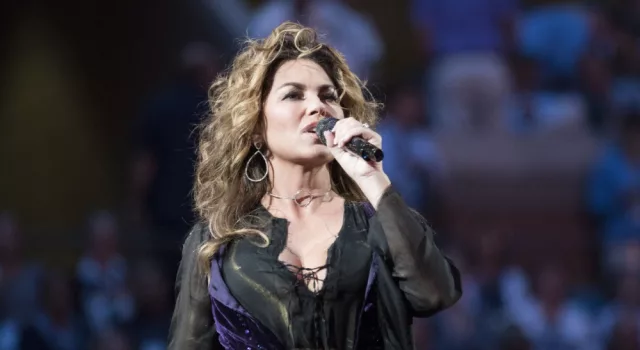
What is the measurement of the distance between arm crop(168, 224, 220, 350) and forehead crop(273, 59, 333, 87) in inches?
12.9

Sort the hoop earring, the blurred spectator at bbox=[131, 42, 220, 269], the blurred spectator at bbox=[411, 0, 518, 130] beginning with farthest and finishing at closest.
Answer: the blurred spectator at bbox=[411, 0, 518, 130]
the blurred spectator at bbox=[131, 42, 220, 269]
the hoop earring

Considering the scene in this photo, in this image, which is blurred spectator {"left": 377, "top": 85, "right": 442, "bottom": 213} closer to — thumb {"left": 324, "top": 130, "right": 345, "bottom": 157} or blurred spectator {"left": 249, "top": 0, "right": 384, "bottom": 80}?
blurred spectator {"left": 249, "top": 0, "right": 384, "bottom": 80}

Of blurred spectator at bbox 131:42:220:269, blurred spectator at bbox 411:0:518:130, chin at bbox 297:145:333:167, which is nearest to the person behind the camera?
chin at bbox 297:145:333:167

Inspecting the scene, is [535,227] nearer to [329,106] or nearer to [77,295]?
[77,295]

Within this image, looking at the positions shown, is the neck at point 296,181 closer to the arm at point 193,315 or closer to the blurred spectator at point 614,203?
the arm at point 193,315

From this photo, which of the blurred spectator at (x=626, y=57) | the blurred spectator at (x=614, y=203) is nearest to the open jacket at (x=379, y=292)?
the blurred spectator at (x=614, y=203)

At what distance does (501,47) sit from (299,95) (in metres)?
2.96

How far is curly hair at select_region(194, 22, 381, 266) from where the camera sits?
1839 millimetres

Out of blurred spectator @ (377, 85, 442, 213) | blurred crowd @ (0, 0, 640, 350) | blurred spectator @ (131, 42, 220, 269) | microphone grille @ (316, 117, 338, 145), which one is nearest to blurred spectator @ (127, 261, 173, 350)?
blurred crowd @ (0, 0, 640, 350)

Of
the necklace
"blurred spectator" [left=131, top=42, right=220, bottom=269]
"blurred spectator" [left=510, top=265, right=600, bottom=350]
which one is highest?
"blurred spectator" [left=131, top=42, right=220, bottom=269]

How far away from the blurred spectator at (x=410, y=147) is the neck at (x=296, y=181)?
101 inches

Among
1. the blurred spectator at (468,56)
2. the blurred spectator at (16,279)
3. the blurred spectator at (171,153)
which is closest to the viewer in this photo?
the blurred spectator at (16,279)

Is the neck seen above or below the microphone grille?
below

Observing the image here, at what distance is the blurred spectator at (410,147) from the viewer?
4.43 meters
